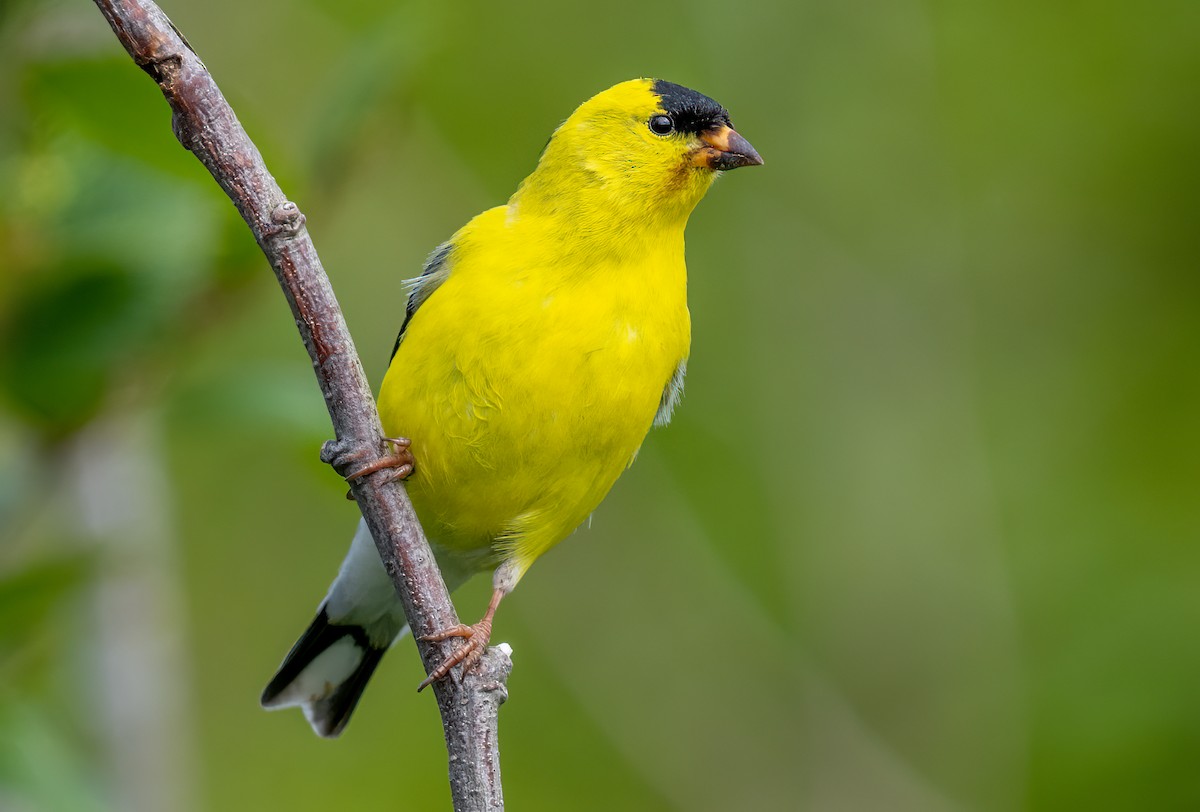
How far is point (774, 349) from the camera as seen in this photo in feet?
19.9

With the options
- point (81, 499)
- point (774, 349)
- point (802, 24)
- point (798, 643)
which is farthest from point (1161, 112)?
point (81, 499)

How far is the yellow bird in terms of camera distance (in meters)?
3.07

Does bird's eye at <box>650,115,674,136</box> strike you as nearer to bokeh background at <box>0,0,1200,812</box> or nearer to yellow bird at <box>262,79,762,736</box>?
yellow bird at <box>262,79,762,736</box>

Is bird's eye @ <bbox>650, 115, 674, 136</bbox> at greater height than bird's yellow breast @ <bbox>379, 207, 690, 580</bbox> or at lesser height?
greater

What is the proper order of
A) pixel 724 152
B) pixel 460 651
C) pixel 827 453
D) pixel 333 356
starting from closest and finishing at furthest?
pixel 333 356 → pixel 460 651 → pixel 724 152 → pixel 827 453

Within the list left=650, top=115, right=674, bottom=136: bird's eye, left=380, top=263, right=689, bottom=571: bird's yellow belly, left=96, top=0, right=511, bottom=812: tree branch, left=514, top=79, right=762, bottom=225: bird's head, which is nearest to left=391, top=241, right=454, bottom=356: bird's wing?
left=380, top=263, right=689, bottom=571: bird's yellow belly

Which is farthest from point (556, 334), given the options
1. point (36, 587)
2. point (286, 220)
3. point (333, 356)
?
point (36, 587)

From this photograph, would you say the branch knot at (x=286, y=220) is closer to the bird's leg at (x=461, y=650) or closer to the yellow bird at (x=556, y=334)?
the bird's leg at (x=461, y=650)

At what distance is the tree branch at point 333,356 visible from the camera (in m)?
2.06

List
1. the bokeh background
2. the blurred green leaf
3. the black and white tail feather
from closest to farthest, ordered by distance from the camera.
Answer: the blurred green leaf < the black and white tail feather < the bokeh background

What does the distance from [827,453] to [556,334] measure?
2.98 meters

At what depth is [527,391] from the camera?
305cm

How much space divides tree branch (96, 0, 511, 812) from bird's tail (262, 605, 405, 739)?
58.4 inches

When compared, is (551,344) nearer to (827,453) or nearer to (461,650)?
(461,650)
